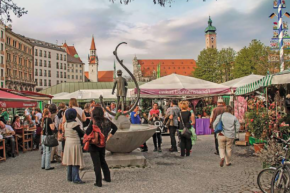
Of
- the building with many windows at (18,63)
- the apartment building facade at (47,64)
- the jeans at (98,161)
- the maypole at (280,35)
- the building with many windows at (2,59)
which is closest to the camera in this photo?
the jeans at (98,161)

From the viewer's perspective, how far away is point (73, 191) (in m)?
4.98

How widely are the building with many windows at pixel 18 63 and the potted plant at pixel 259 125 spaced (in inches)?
2287

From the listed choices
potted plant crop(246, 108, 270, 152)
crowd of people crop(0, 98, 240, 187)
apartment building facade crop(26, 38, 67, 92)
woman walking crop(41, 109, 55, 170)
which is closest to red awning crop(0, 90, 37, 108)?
crowd of people crop(0, 98, 240, 187)

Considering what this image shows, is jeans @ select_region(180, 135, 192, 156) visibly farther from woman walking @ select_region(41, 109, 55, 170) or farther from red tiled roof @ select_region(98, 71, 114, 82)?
red tiled roof @ select_region(98, 71, 114, 82)

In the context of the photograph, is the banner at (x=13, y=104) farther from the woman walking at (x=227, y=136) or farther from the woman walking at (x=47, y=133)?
the woman walking at (x=227, y=136)

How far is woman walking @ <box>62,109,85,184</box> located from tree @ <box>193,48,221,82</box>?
45.9 metres

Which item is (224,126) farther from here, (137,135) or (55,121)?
(55,121)

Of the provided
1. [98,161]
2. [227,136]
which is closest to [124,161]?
[98,161]

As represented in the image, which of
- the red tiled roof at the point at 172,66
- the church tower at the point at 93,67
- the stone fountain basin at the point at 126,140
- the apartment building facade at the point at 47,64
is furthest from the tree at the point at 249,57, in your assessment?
the church tower at the point at 93,67

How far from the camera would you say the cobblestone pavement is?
5094 mm

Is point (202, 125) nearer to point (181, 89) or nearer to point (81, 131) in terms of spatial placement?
point (181, 89)

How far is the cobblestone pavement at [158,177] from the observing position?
5.09 metres

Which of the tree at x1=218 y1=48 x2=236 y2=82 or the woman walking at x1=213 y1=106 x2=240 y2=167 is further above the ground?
the tree at x1=218 y1=48 x2=236 y2=82

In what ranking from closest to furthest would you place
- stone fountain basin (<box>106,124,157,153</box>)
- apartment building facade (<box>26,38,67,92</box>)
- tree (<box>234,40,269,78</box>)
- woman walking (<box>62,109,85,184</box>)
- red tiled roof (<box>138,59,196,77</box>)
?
woman walking (<box>62,109,85,184</box>), stone fountain basin (<box>106,124,157,153</box>), tree (<box>234,40,269,78</box>), apartment building facade (<box>26,38,67,92</box>), red tiled roof (<box>138,59,196,77</box>)
